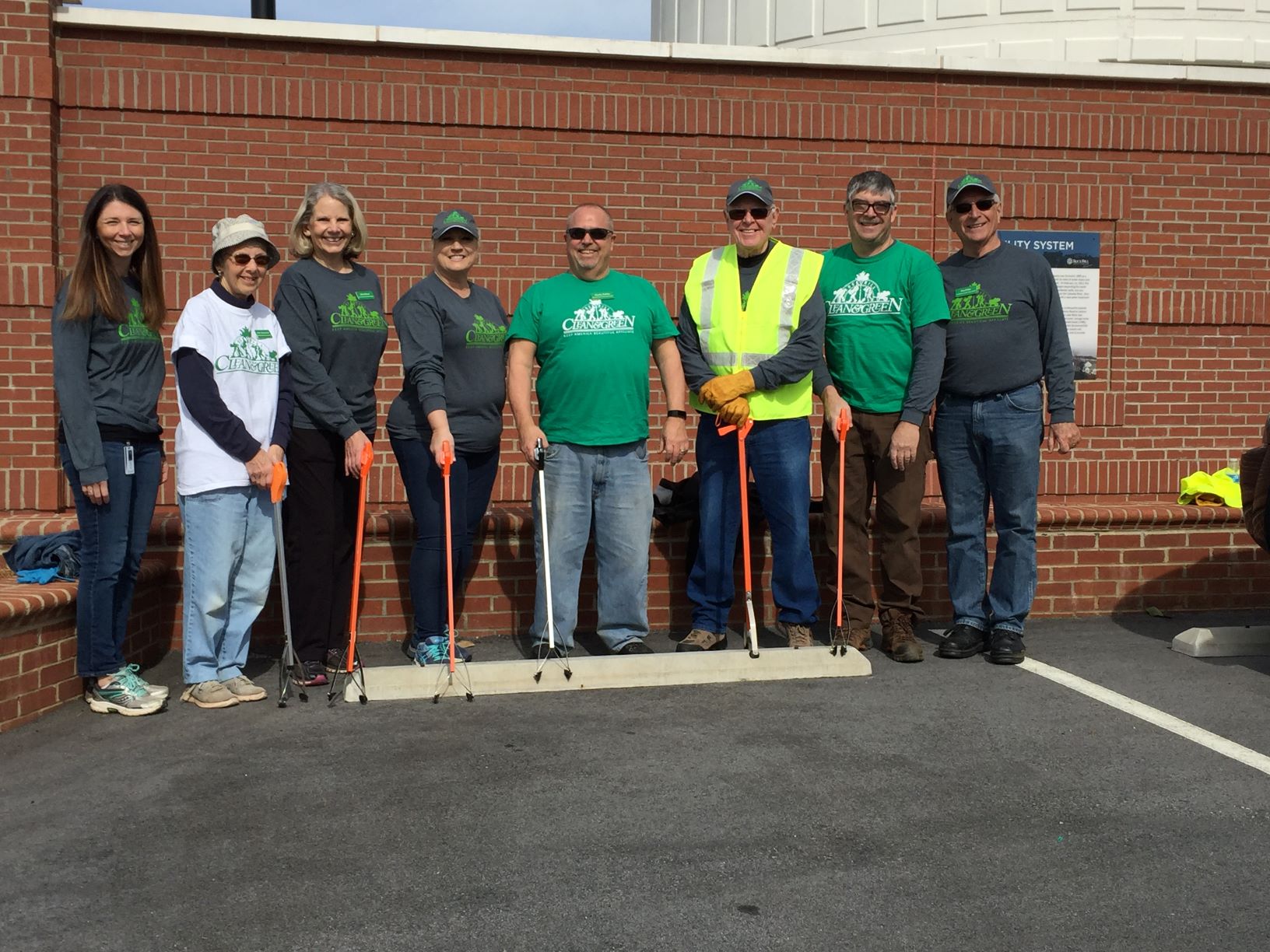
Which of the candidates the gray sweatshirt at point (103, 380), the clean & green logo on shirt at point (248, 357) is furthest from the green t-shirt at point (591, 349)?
the gray sweatshirt at point (103, 380)

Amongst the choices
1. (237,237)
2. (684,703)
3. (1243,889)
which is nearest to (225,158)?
(237,237)

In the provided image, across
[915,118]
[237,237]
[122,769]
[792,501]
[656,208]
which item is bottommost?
[122,769]

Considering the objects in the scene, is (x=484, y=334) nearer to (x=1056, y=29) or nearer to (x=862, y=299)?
(x=862, y=299)

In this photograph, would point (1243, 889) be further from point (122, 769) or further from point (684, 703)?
point (122, 769)

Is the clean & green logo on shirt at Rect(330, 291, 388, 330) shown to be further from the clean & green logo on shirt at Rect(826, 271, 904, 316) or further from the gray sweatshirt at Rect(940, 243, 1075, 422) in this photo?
the gray sweatshirt at Rect(940, 243, 1075, 422)

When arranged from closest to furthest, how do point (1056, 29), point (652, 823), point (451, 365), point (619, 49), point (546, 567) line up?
point (652, 823), point (451, 365), point (546, 567), point (619, 49), point (1056, 29)

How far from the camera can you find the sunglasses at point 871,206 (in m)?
5.66

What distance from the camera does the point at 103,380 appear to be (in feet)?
15.9

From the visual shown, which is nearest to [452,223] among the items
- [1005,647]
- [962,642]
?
[962,642]

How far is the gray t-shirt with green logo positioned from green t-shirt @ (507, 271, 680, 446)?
6.1 inches

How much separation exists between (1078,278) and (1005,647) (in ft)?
12.9

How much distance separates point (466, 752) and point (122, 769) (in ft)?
3.63

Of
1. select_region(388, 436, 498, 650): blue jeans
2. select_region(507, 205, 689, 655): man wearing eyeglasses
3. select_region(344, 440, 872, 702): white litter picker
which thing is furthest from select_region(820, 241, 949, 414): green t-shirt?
select_region(388, 436, 498, 650): blue jeans

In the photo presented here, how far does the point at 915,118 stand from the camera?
8.59m
